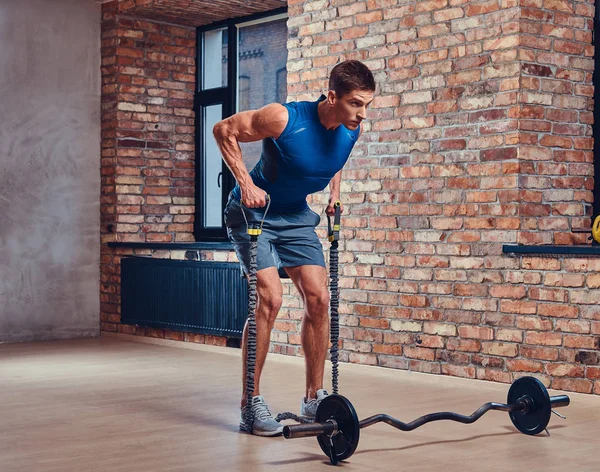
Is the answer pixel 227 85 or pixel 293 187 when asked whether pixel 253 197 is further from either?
pixel 227 85

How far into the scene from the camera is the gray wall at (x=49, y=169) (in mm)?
7230

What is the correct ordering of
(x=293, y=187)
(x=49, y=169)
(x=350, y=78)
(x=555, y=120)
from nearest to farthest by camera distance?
(x=350, y=78) < (x=293, y=187) < (x=555, y=120) < (x=49, y=169)

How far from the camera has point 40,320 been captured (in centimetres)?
738

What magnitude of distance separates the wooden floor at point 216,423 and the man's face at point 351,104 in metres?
1.24

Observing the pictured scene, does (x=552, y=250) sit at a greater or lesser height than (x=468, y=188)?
lesser

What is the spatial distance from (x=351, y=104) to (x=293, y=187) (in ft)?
1.42

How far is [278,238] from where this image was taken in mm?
4191

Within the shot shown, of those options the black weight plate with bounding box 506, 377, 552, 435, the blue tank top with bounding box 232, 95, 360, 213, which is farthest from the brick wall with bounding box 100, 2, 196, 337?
the black weight plate with bounding box 506, 377, 552, 435

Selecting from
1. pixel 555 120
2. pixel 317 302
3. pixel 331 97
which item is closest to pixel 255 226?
pixel 317 302

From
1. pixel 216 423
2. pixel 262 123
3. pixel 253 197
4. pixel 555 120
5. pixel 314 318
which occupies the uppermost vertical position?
pixel 555 120

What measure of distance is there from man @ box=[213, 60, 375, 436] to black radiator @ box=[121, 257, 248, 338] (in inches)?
93.0

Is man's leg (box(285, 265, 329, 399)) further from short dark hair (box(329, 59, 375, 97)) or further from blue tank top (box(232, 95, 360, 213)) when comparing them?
short dark hair (box(329, 59, 375, 97))

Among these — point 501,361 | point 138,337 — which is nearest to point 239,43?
point 138,337

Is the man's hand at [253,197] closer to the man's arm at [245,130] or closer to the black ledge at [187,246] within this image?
the man's arm at [245,130]
